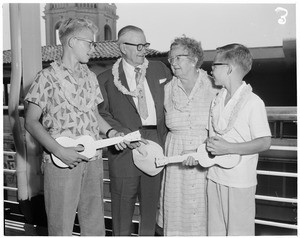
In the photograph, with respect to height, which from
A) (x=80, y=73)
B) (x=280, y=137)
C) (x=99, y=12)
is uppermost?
(x=99, y=12)

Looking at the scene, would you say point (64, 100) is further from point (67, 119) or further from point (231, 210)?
point (231, 210)

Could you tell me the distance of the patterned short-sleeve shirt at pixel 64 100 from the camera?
6.25ft

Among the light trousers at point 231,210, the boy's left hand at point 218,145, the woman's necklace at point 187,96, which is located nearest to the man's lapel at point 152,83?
the woman's necklace at point 187,96

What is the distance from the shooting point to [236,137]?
6.47ft

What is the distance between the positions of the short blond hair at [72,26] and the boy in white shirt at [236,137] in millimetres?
687

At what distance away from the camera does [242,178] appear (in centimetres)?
197

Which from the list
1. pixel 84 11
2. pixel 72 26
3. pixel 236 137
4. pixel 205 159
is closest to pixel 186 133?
pixel 205 159

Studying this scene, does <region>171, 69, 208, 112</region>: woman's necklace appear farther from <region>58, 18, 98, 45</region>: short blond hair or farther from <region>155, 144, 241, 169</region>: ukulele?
<region>58, 18, 98, 45</region>: short blond hair

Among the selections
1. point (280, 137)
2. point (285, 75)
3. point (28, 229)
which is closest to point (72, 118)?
point (28, 229)

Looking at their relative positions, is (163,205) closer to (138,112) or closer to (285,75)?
(138,112)

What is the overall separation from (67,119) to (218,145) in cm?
78

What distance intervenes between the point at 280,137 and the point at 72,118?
10305 millimetres

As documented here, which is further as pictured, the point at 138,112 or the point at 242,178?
the point at 138,112

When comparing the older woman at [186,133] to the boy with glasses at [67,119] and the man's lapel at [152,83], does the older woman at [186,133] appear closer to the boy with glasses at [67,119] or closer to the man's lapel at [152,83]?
the man's lapel at [152,83]
